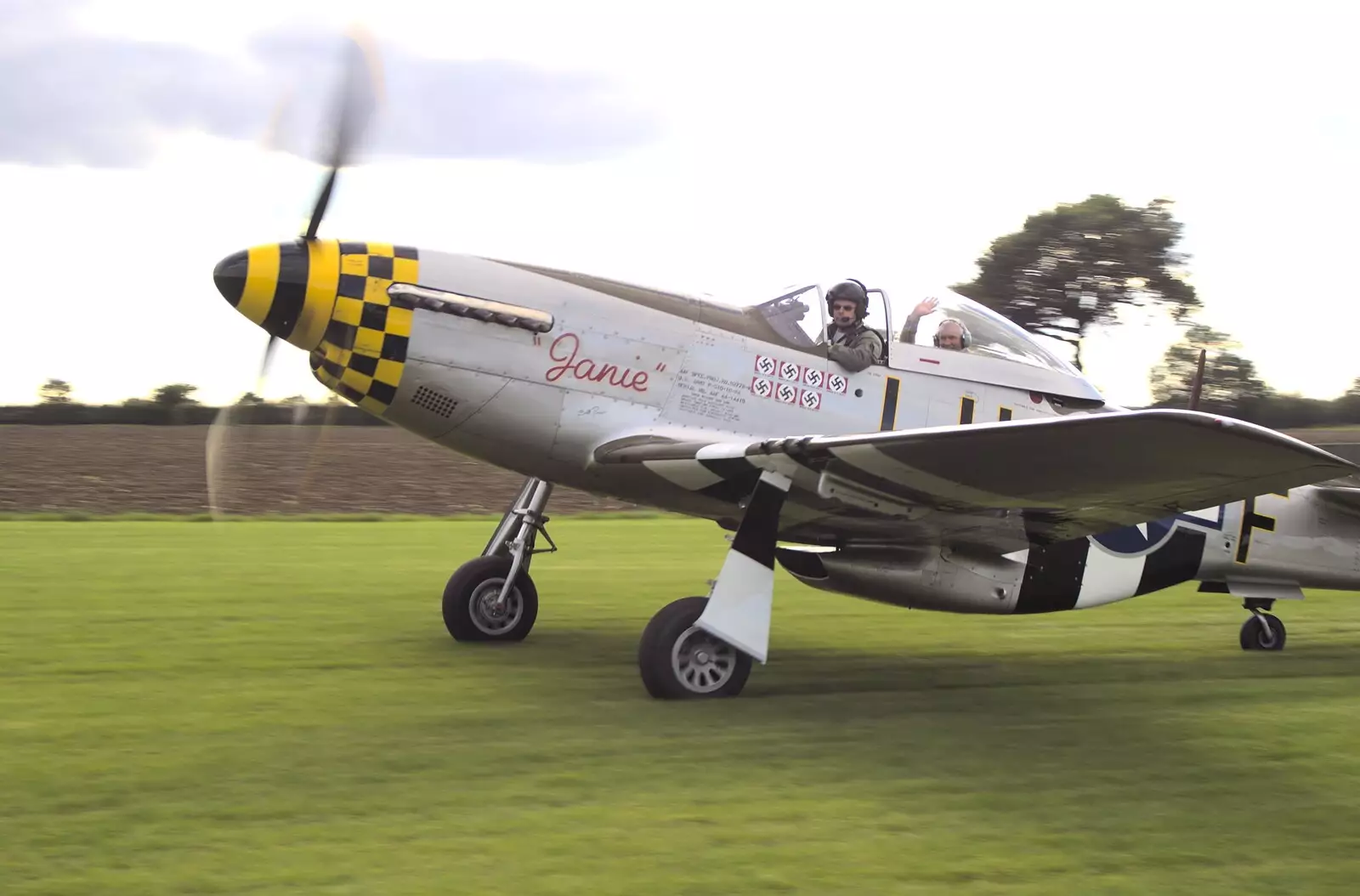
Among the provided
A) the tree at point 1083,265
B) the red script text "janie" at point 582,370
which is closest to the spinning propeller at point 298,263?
the red script text "janie" at point 582,370

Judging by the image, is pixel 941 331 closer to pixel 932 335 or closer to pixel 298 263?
pixel 932 335

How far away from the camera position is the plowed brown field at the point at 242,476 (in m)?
21.3

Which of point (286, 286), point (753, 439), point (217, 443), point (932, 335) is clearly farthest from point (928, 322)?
point (217, 443)

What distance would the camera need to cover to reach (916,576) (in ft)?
23.8

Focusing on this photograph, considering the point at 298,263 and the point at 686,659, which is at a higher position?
the point at 298,263

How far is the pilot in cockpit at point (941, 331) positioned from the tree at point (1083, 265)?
1187 inches

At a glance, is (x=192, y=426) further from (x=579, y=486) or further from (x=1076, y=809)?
(x=1076, y=809)

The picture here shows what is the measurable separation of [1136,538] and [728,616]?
306 centimetres

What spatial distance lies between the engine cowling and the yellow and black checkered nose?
9.17 ft

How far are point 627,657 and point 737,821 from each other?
3.41 meters

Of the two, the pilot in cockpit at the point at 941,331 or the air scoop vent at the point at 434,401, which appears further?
the pilot in cockpit at the point at 941,331

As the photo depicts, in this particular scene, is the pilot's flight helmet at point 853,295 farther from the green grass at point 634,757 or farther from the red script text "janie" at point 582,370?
the green grass at point 634,757

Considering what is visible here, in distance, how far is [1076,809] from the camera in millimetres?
4672

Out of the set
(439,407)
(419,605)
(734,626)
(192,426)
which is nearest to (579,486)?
(439,407)
